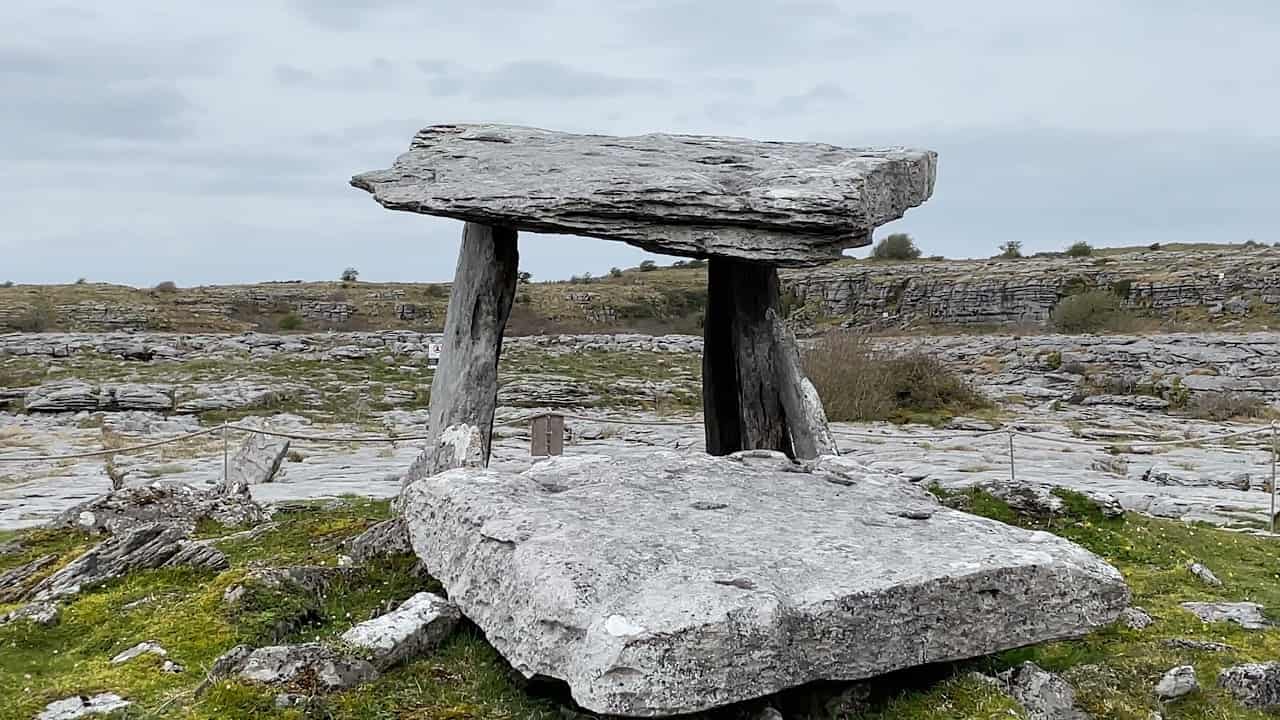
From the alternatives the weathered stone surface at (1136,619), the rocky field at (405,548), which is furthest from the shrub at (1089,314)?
the weathered stone surface at (1136,619)

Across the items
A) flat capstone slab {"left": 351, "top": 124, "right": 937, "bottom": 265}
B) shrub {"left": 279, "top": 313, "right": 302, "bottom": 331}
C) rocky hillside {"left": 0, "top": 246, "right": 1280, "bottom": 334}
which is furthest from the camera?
shrub {"left": 279, "top": 313, "right": 302, "bottom": 331}

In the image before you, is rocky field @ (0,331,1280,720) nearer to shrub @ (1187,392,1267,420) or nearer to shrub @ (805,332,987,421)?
shrub @ (1187,392,1267,420)

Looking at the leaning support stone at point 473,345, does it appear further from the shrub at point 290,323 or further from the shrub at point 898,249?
the shrub at point 898,249

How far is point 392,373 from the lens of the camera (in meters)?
28.5

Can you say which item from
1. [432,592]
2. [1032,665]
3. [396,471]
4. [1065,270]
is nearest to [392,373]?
[396,471]

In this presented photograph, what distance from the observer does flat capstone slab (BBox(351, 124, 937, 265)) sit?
8.27 m

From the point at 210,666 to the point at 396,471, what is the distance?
920 cm

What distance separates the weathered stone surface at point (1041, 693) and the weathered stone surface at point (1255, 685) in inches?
34.6

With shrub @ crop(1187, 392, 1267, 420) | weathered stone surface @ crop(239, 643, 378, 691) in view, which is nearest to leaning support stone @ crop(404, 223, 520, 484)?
weathered stone surface @ crop(239, 643, 378, 691)

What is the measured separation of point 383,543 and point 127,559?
1.96m

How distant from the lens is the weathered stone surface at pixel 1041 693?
20.6ft

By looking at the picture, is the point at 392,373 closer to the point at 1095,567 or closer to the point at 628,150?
the point at 628,150

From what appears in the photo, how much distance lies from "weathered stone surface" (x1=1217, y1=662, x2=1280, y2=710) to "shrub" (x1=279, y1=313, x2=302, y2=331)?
43530 millimetres

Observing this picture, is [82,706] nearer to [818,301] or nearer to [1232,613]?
[1232,613]
